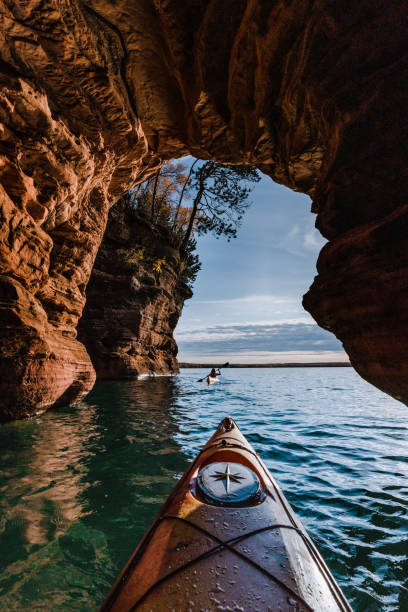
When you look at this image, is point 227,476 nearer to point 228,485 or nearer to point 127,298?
point 228,485

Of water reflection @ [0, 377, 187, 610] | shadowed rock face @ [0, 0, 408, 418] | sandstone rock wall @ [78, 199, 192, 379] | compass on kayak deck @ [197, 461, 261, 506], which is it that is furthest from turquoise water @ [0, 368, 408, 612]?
sandstone rock wall @ [78, 199, 192, 379]

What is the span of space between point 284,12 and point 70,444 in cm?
845

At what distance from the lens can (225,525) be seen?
185 centimetres

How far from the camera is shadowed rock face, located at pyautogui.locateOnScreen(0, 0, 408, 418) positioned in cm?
346

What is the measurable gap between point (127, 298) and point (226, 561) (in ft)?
54.6

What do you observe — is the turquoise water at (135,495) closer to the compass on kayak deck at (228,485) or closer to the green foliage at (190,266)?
the compass on kayak deck at (228,485)

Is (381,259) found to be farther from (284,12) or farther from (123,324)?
(123,324)

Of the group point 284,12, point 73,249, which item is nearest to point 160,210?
point 73,249

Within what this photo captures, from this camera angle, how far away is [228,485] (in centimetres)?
234

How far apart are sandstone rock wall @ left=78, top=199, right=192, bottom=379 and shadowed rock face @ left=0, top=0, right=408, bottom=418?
8.29 metres

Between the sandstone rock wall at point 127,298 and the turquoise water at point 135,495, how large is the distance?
952 cm

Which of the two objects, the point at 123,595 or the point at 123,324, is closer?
the point at 123,595

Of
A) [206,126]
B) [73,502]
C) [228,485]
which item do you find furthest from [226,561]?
[206,126]

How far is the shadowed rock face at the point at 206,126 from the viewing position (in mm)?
3463
